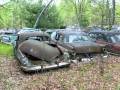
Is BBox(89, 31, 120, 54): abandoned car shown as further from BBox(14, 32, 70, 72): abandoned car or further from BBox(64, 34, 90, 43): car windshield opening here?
BBox(14, 32, 70, 72): abandoned car

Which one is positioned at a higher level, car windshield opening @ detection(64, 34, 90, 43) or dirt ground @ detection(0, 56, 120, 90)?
car windshield opening @ detection(64, 34, 90, 43)

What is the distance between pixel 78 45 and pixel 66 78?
4.92 m

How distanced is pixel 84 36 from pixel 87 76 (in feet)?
21.8

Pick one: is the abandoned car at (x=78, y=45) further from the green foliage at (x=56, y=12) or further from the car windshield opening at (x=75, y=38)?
the green foliage at (x=56, y=12)

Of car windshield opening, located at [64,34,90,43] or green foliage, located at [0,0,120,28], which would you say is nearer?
car windshield opening, located at [64,34,90,43]

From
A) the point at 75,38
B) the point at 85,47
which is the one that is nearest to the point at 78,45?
the point at 85,47

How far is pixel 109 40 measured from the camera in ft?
59.3

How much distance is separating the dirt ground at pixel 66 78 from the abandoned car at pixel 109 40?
3834 mm

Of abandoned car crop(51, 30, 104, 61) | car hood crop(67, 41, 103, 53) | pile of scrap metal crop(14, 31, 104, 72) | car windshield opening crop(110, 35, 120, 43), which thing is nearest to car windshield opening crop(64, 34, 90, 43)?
abandoned car crop(51, 30, 104, 61)

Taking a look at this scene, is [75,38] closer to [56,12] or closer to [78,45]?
[78,45]

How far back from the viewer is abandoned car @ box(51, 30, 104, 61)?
14828mm

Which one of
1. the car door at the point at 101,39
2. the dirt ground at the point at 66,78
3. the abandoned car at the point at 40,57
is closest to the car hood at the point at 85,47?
the abandoned car at the point at 40,57

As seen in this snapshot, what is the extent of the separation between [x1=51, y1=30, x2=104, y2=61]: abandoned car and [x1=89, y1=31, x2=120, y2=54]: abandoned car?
1379mm

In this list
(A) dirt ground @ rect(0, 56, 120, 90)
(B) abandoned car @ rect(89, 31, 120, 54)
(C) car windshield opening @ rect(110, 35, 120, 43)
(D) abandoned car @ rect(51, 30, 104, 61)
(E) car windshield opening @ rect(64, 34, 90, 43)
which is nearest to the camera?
(A) dirt ground @ rect(0, 56, 120, 90)
